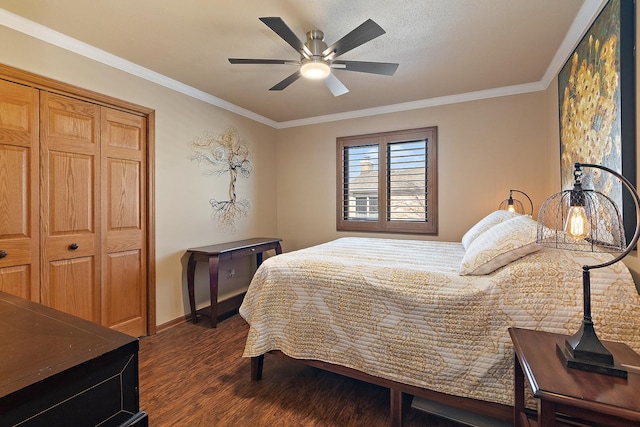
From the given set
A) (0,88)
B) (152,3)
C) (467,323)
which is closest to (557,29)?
(467,323)

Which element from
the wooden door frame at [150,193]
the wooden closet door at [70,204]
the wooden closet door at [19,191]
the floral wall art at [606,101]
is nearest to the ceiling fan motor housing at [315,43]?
the floral wall art at [606,101]

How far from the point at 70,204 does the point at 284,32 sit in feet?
7.00

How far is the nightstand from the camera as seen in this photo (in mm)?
866

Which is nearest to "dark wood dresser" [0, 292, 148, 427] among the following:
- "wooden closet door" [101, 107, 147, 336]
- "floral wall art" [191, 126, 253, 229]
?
"wooden closet door" [101, 107, 147, 336]

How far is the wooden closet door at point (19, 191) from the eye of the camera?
2.02m

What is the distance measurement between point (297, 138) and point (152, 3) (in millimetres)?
2777

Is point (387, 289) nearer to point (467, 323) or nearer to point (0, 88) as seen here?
point (467, 323)

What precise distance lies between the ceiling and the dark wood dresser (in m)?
1.99

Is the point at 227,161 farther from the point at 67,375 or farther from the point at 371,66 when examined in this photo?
the point at 67,375

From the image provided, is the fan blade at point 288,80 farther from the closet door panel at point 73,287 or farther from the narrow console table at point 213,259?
the closet door panel at point 73,287

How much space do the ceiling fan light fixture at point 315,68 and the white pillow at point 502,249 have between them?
1.61 meters

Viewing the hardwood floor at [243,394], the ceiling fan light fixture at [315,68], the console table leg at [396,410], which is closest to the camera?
the console table leg at [396,410]

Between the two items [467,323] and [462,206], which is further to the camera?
[462,206]

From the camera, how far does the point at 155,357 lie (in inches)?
97.1
